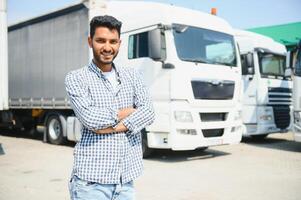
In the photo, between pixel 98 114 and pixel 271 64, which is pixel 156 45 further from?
pixel 271 64

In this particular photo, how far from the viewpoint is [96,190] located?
6.81ft

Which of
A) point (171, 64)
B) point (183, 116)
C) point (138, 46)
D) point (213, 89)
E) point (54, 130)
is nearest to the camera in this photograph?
point (171, 64)

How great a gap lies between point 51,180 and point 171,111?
2.57m

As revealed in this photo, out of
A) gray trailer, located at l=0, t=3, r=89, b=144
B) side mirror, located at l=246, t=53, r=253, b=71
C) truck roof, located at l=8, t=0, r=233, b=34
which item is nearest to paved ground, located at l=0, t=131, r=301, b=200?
gray trailer, located at l=0, t=3, r=89, b=144

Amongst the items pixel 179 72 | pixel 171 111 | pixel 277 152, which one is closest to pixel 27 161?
pixel 171 111

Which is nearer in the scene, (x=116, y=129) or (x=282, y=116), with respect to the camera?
(x=116, y=129)

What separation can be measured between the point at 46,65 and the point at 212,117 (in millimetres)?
5179

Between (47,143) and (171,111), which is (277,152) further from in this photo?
(47,143)

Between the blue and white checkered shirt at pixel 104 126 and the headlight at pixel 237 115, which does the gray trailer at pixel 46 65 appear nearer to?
the headlight at pixel 237 115

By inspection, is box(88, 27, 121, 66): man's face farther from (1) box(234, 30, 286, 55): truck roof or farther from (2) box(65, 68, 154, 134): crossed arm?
(1) box(234, 30, 286, 55): truck roof

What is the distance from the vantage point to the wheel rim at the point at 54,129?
10013 millimetres

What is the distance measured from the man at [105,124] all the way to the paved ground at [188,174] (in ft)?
8.73

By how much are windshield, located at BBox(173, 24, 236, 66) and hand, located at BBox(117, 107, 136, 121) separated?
485 centimetres

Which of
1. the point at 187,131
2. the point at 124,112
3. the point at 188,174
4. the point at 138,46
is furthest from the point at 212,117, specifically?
the point at 124,112
